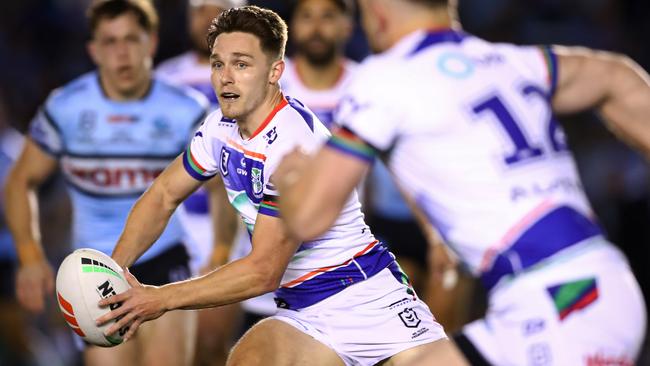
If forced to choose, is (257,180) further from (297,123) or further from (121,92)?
(121,92)

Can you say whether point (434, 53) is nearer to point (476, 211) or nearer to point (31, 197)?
point (476, 211)

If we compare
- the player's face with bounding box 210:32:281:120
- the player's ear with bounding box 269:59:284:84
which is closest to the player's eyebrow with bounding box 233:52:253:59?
the player's face with bounding box 210:32:281:120

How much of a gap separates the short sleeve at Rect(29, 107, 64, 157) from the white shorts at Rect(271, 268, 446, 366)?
231 cm

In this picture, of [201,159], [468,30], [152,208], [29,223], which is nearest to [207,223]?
[29,223]

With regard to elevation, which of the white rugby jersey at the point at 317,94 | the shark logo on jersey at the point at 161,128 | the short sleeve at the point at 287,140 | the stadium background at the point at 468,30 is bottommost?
the stadium background at the point at 468,30

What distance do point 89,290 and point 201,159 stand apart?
30.7 inches

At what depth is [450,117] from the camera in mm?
3613

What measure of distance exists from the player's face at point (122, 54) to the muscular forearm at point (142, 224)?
172 centimetres

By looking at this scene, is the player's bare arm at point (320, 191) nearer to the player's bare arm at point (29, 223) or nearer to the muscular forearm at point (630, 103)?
the muscular forearm at point (630, 103)

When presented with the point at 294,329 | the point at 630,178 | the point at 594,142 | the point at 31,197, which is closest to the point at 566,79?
the point at 294,329

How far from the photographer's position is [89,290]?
175 inches

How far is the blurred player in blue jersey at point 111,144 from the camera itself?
652cm

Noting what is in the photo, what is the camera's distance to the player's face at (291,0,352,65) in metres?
8.45

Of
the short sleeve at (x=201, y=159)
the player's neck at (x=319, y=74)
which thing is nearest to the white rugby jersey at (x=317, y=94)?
the player's neck at (x=319, y=74)
